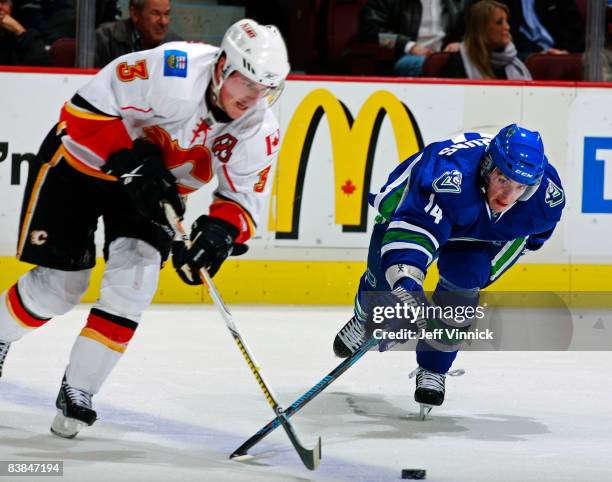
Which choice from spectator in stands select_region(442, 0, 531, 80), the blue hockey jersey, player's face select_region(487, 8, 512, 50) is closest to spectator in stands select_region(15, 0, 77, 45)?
spectator in stands select_region(442, 0, 531, 80)

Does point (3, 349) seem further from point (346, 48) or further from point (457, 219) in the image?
point (346, 48)

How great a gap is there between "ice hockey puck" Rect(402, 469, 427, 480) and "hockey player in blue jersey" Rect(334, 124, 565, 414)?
0.43 m

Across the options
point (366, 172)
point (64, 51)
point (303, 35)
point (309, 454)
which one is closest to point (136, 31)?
point (64, 51)

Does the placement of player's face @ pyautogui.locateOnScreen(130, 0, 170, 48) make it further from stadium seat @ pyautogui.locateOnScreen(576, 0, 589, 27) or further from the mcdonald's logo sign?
stadium seat @ pyautogui.locateOnScreen(576, 0, 589, 27)

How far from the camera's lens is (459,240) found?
12.0 ft

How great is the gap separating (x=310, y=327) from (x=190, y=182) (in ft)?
5.77

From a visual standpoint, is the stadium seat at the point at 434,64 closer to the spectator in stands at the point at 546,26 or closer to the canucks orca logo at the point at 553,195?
the spectator in stands at the point at 546,26

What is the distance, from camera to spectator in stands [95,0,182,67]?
5.39 m

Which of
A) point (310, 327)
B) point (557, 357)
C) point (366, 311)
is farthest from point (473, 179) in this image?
point (310, 327)

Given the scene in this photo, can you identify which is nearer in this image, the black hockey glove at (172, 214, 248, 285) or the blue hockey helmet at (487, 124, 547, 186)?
the black hockey glove at (172, 214, 248, 285)

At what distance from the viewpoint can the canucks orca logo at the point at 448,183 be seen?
11.1 ft

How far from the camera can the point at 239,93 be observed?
320cm

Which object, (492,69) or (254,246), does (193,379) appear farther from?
(492,69)

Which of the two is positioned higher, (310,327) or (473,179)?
(473,179)
